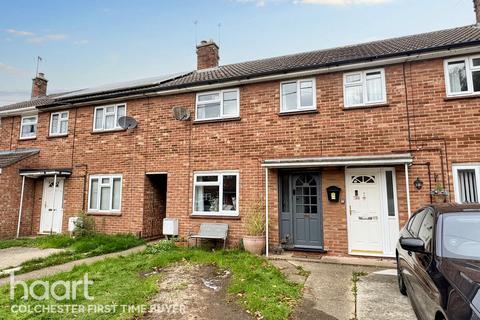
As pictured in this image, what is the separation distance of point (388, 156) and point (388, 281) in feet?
9.59

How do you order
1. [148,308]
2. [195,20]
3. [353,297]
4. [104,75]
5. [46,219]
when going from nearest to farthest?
[148,308], [353,297], [46,219], [195,20], [104,75]

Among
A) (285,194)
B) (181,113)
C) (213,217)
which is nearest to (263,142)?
(285,194)

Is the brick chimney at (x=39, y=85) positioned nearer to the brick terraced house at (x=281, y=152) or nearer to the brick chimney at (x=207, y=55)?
the brick terraced house at (x=281, y=152)

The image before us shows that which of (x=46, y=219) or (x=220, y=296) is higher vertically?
(x=46, y=219)

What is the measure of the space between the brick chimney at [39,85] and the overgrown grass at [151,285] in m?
14.9

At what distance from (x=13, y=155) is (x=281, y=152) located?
11.2 metres

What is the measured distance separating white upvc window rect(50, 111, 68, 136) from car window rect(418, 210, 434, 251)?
41.4 feet

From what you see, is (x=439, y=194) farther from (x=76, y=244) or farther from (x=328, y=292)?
(x=76, y=244)

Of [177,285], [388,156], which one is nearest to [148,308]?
[177,285]

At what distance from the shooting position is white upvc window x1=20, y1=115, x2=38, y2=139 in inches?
495

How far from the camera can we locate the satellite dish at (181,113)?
9.53 meters

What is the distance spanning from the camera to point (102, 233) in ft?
34.0

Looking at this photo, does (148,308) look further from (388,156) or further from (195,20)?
(195,20)

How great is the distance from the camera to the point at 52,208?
1145 cm
